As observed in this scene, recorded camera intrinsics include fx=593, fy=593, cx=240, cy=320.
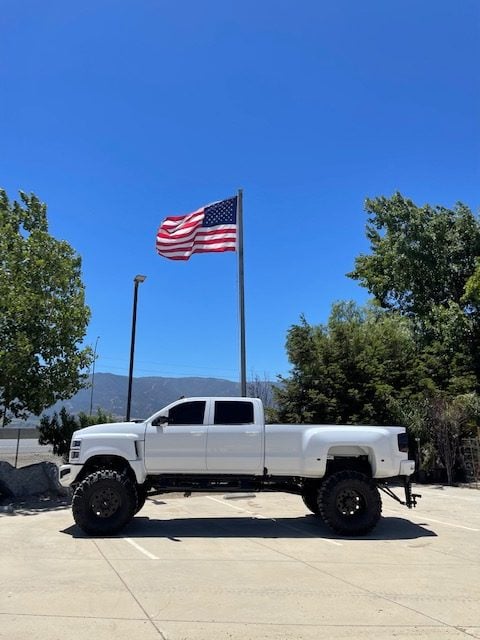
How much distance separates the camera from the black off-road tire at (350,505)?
10141mm

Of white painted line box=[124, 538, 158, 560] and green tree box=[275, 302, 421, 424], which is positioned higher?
green tree box=[275, 302, 421, 424]

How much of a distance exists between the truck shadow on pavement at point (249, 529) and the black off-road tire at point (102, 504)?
0.76 feet

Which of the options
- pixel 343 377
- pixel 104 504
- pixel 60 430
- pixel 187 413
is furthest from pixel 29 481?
pixel 343 377

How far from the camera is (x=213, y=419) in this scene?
417 inches

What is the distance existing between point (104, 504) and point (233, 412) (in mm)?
2699

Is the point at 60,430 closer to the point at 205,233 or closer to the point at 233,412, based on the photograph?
the point at 205,233

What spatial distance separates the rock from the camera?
15.0 m

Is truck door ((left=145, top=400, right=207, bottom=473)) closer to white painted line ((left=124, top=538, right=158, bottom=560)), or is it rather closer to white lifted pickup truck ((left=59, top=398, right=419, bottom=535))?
white lifted pickup truck ((left=59, top=398, right=419, bottom=535))

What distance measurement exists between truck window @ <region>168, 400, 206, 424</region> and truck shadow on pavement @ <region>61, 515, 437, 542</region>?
1.93m

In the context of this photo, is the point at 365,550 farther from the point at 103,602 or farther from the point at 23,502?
the point at 23,502

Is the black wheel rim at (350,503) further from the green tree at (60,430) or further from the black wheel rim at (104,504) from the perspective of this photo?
the green tree at (60,430)

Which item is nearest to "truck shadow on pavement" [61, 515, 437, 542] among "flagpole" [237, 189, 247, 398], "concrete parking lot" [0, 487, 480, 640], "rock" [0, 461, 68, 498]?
"concrete parking lot" [0, 487, 480, 640]

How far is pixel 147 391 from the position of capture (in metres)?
82.4

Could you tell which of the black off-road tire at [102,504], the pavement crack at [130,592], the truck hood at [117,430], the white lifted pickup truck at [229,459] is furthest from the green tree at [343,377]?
the pavement crack at [130,592]
